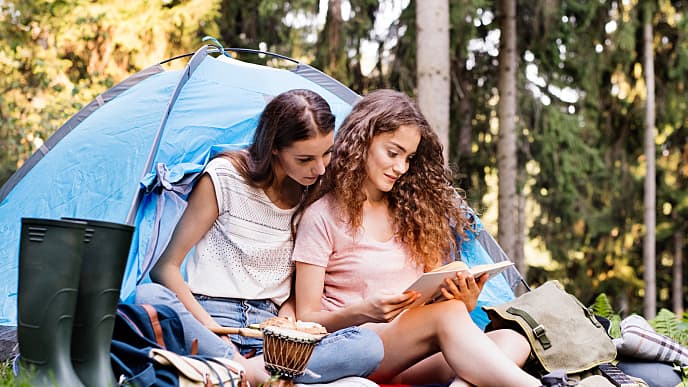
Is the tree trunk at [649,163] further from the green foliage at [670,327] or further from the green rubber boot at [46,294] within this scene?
the green rubber boot at [46,294]

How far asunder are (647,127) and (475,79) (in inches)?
86.4

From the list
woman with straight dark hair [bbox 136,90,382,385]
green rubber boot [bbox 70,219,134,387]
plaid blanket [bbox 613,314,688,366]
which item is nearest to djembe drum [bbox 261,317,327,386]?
woman with straight dark hair [bbox 136,90,382,385]

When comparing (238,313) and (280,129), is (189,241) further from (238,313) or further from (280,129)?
(280,129)

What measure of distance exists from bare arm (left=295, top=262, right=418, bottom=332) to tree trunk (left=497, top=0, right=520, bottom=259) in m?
4.70

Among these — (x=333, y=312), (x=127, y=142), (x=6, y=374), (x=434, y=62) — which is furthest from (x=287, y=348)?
(x=434, y=62)

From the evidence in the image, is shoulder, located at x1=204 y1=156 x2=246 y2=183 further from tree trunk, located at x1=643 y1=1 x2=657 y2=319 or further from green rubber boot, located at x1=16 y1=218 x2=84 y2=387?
tree trunk, located at x1=643 y1=1 x2=657 y2=319

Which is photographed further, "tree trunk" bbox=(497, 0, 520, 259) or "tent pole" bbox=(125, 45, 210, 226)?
"tree trunk" bbox=(497, 0, 520, 259)

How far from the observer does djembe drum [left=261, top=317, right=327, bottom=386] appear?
7.03 ft

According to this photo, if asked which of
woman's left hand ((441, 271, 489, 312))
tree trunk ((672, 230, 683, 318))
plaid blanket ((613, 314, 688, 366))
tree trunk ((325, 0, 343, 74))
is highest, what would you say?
tree trunk ((325, 0, 343, 74))

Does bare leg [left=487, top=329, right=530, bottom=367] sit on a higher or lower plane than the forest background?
lower

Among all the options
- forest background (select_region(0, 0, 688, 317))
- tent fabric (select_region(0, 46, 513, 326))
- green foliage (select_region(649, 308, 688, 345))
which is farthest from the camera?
forest background (select_region(0, 0, 688, 317))

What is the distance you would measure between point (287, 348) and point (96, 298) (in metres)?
0.52

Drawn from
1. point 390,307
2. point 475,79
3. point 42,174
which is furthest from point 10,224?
point 475,79

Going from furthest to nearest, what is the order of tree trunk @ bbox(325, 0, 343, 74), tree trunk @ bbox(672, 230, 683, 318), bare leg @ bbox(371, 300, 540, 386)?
tree trunk @ bbox(672, 230, 683, 318) < tree trunk @ bbox(325, 0, 343, 74) < bare leg @ bbox(371, 300, 540, 386)
